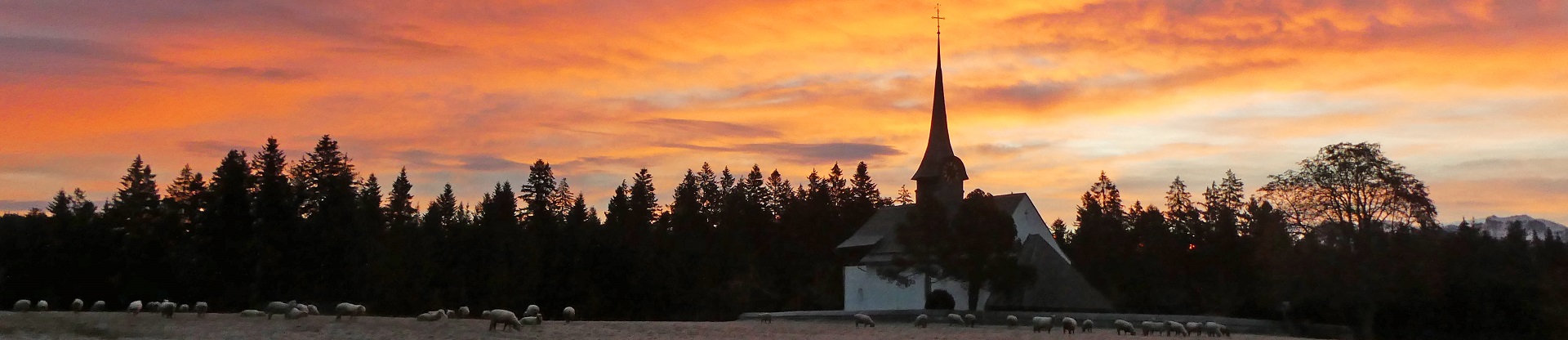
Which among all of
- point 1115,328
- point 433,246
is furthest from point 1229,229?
point 433,246

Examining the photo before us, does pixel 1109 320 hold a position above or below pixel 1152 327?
above

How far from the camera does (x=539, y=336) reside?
106 feet

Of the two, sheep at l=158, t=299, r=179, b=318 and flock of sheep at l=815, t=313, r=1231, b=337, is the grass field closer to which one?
sheep at l=158, t=299, r=179, b=318

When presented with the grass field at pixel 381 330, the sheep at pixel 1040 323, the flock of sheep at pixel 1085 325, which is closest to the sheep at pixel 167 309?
the grass field at pixel 381 330

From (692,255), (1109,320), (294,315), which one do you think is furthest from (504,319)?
(692,255)

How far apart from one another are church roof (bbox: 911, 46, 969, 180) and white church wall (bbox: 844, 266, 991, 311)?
765 cm

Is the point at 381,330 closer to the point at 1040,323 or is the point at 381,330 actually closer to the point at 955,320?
the point at 1040,323

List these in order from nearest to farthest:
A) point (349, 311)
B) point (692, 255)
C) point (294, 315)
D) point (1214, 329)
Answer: point (294, 315), point (349, 311), point (1214, 329), point (692, 255)

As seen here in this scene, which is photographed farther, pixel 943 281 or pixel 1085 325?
pixel 943 281

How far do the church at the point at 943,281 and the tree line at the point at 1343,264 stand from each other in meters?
2.60

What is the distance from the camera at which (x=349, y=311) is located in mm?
35625

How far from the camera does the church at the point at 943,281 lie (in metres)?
61.9

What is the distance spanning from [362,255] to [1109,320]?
47.9 m

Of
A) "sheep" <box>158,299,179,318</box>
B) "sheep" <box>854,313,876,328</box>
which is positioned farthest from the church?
"sheep" <box>158,299,179,318</box>
